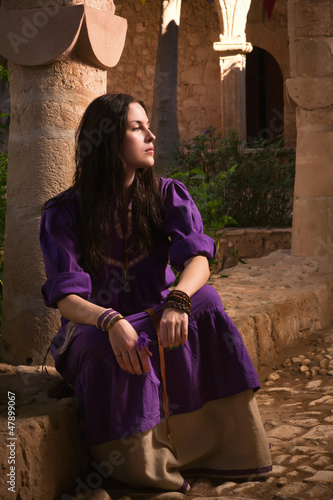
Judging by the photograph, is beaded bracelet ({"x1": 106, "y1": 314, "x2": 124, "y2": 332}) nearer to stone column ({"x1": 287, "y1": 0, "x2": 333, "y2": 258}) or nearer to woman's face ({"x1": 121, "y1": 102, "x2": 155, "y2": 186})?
woman's face ({"x1": 121, "y1": 102, "x2": 155, "y2": 186})

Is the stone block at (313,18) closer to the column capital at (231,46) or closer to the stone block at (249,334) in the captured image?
the stone block at (249,334)

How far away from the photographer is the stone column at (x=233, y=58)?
10.8m

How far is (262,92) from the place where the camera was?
14.5 metres

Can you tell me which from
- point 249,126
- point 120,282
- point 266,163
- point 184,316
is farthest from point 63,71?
point 249,126

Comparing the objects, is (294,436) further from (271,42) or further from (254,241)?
(271,42)

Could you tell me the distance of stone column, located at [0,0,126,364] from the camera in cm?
280

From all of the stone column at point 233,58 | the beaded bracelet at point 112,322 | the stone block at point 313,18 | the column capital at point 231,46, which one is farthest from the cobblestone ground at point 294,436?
the column capital at point 231,46

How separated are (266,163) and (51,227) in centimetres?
646

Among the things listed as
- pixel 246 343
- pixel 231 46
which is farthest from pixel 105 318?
pixel 231 46

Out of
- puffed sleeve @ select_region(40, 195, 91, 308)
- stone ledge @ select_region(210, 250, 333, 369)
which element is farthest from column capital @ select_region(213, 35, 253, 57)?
puffed sleeve @ select_region(40, 195, 91, 308)

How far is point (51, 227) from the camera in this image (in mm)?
2404

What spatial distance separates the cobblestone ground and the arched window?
10753 mm

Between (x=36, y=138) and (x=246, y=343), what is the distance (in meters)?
1.58

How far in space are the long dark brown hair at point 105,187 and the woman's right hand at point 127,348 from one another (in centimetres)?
34
